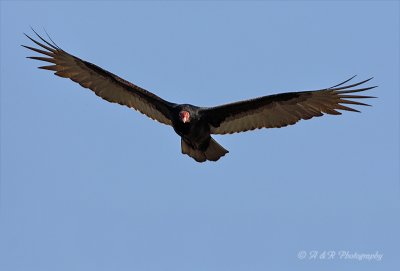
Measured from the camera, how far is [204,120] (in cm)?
2030

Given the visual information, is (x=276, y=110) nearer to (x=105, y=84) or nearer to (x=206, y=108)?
(x=206, y=108)

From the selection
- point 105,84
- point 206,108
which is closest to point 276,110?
point 206,108

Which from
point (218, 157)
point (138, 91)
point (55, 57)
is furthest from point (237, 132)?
point (55, 57)

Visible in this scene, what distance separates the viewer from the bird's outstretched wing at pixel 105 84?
20.4 metres

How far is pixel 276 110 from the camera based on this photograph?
67.1 ft

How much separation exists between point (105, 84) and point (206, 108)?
1845mm

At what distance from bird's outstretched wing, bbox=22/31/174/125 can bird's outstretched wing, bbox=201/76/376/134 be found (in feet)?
2.91

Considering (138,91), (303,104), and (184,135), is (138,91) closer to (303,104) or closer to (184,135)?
(184,135)

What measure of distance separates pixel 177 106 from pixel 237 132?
1.18 m

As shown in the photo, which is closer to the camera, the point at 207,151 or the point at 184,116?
the point at 184,116

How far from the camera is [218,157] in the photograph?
20.6 m

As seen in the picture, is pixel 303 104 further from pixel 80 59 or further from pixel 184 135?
pixel 80 59

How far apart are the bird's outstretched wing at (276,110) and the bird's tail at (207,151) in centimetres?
24

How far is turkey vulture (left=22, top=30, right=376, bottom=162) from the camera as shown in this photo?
20.1 m
